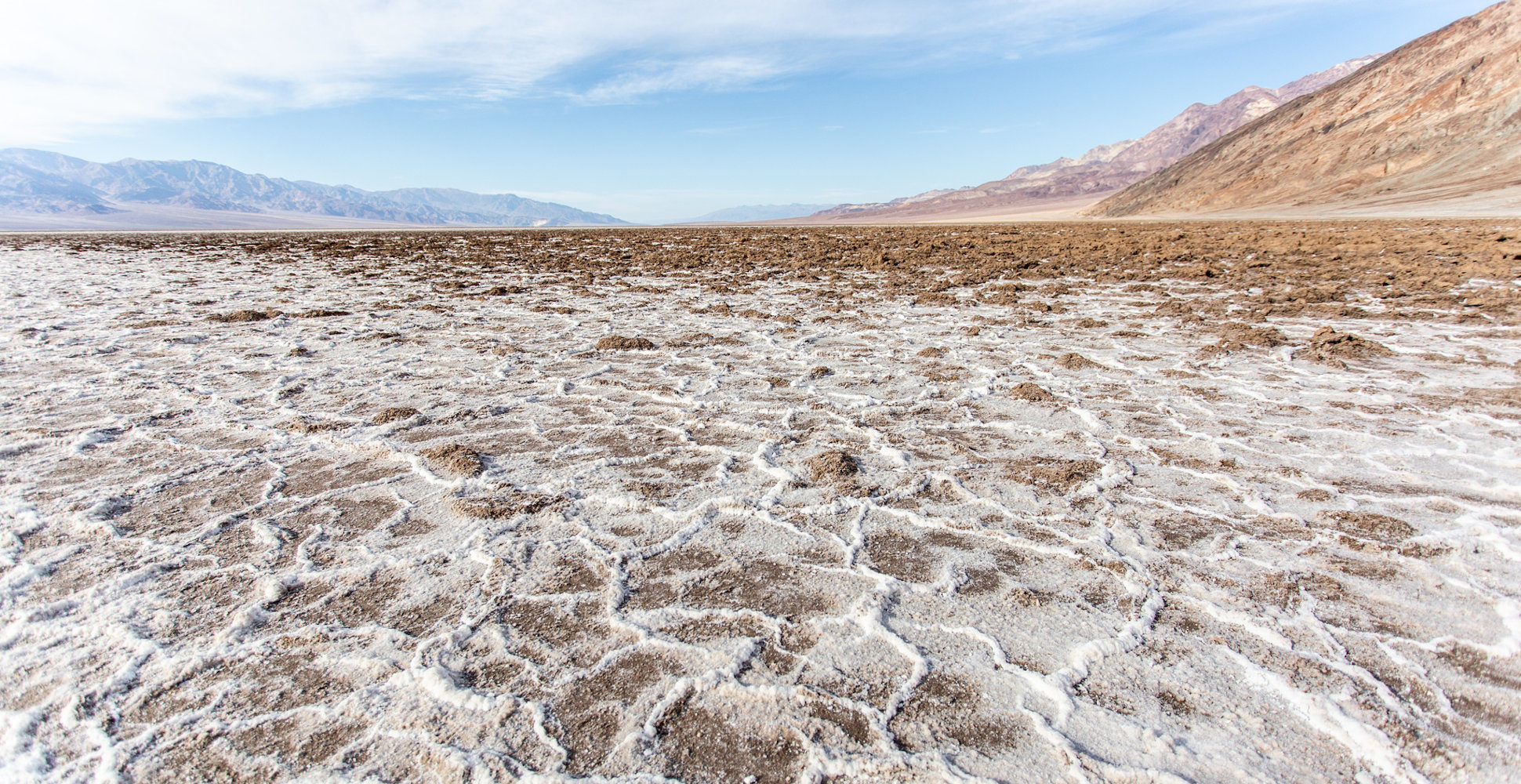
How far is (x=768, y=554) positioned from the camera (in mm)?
2332

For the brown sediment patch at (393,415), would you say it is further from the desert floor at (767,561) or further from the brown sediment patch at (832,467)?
the brown sediment patch at (832,467)

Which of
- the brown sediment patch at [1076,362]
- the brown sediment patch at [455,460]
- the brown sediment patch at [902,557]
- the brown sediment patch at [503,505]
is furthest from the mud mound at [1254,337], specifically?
the brown sediment patch at [455,460]

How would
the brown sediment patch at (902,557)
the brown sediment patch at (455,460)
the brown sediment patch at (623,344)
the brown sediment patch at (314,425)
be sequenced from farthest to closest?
the brown sediment patch at (623,344)
the brown sediment patch at (314,425)
the brown sediment patch at (455,460)
the brown sediment patch at (902,557)

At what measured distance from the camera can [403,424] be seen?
3.58m

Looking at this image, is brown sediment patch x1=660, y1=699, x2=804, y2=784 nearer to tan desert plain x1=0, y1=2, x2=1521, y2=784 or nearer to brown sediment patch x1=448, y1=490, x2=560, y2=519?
tan desert plain x1=0, y1=2, x2=1521, y2=784

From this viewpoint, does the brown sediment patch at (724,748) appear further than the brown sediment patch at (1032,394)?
No

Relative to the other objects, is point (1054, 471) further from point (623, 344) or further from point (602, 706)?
point (623, 344)

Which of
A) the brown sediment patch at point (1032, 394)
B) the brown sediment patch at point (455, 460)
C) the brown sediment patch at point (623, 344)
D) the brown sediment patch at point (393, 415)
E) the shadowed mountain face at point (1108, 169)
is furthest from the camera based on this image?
the shadowed mountain face at point (1108, 169)

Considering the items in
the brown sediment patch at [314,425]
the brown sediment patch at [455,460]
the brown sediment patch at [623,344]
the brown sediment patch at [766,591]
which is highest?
the brown sediment patch at [623,344]

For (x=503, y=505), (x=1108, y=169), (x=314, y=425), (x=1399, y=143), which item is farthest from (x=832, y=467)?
(x=1108, y=169)

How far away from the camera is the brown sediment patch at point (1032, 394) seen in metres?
3.98

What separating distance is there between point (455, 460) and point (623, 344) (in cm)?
252

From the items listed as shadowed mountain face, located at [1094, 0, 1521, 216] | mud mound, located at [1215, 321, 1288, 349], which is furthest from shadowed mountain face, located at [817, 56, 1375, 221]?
mud mound, located at [1215, 321, 1288, 349]

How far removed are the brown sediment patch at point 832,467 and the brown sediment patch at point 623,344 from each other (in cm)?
263
